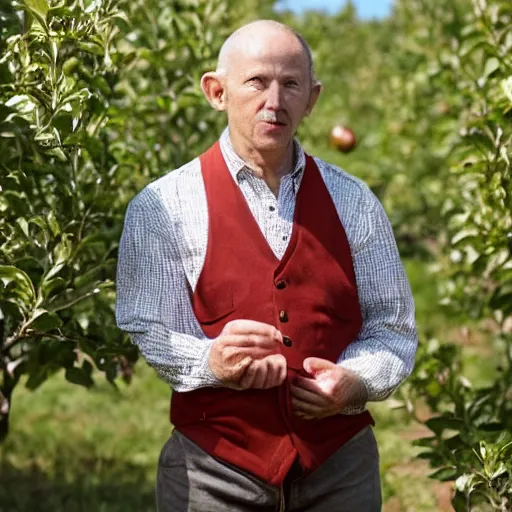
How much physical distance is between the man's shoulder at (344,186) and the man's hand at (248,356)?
45 centimetres

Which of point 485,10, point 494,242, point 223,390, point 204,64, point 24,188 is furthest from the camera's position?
point 204,64

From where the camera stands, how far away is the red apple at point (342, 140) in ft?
21.6

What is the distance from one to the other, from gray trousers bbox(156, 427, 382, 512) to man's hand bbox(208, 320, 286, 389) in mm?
228

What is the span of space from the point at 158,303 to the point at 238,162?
15.0 inches

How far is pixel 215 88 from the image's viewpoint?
3016 mm

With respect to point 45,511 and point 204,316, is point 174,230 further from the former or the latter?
point 45,511

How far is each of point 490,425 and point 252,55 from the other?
1737mm

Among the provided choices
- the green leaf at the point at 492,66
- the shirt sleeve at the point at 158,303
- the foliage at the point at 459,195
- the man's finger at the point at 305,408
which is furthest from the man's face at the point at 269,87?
the green leaf at the point at 492,66

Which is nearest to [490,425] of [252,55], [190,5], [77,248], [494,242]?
[494,242]

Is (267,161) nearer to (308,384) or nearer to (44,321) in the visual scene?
(308,384)

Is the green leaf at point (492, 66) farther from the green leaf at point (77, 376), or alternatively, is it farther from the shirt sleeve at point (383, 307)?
the green leaf at point (77, 376)

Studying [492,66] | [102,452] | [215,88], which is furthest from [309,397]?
[102,452]

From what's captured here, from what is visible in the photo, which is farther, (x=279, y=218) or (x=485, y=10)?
(x=485, y=10)

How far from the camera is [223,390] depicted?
2.80m
